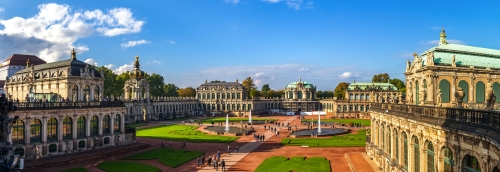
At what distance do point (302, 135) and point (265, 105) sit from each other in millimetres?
75139

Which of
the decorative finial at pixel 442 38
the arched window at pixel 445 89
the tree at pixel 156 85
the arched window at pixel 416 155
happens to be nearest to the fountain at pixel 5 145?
the arched window at pixel 416 155

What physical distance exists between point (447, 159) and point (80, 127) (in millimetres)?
42507

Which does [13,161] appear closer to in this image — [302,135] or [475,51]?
[475,51]

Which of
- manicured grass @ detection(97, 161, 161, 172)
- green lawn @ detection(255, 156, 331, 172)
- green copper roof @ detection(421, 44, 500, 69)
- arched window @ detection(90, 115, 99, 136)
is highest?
green copper roof @ detection(421, 44, 500, 69)

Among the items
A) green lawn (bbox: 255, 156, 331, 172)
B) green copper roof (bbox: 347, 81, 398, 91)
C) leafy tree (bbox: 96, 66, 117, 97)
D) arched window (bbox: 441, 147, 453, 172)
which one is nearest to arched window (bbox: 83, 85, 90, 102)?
green lawn (bbox: 255, 156, 331, 172)

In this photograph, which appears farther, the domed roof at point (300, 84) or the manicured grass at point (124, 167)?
the domed roof at point (300, 84)

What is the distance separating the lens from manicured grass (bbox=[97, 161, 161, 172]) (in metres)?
35.5

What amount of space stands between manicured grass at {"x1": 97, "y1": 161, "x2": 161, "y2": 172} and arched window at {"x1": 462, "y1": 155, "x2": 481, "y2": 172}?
90.7 feet

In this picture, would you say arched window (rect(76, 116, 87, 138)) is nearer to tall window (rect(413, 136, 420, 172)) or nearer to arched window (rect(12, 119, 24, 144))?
arched window (rect(12, 119, 24, 144))

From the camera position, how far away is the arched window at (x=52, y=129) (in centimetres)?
4184

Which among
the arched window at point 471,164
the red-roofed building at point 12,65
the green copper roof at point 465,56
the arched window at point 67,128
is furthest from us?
the red-roofed building at point 12,65

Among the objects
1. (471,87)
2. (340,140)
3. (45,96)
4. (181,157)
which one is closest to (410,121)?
(471,87)

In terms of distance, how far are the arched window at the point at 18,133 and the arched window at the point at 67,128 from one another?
5071 mm

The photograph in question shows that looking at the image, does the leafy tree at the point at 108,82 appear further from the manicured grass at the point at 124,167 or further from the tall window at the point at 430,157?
the tall window at the point at 430,157
